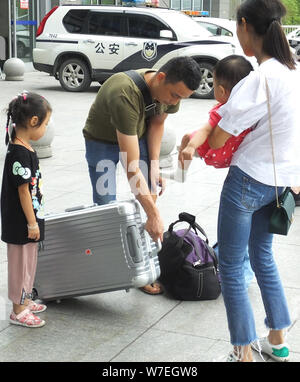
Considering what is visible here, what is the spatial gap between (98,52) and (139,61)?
0.95 meters

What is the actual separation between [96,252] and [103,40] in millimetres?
12184

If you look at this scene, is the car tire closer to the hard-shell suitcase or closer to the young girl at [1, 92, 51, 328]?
the hard-shell suitcase

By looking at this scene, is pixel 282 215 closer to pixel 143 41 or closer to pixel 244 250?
pixel 244 250

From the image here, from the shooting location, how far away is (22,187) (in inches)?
146

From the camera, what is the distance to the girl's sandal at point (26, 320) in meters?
3.90

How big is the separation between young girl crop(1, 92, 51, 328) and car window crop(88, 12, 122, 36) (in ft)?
40.0

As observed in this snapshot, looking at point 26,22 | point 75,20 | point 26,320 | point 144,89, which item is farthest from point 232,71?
point 26,22

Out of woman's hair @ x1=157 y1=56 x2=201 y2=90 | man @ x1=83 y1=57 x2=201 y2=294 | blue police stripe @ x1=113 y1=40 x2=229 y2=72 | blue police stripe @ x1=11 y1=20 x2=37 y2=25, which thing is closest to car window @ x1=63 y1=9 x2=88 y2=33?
blue police stripe @ x1=113 y1=40 x2=229 y2=72

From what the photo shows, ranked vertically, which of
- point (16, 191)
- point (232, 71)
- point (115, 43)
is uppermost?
point (232, 71)

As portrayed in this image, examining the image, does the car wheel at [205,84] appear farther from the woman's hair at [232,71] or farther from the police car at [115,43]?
the woman's hair at [232,71]

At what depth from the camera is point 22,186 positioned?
12.1ft

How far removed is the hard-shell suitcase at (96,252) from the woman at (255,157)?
0.70 meters

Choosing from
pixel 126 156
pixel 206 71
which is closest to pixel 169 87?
pixel 126 156

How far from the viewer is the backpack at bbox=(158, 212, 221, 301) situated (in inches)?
168
